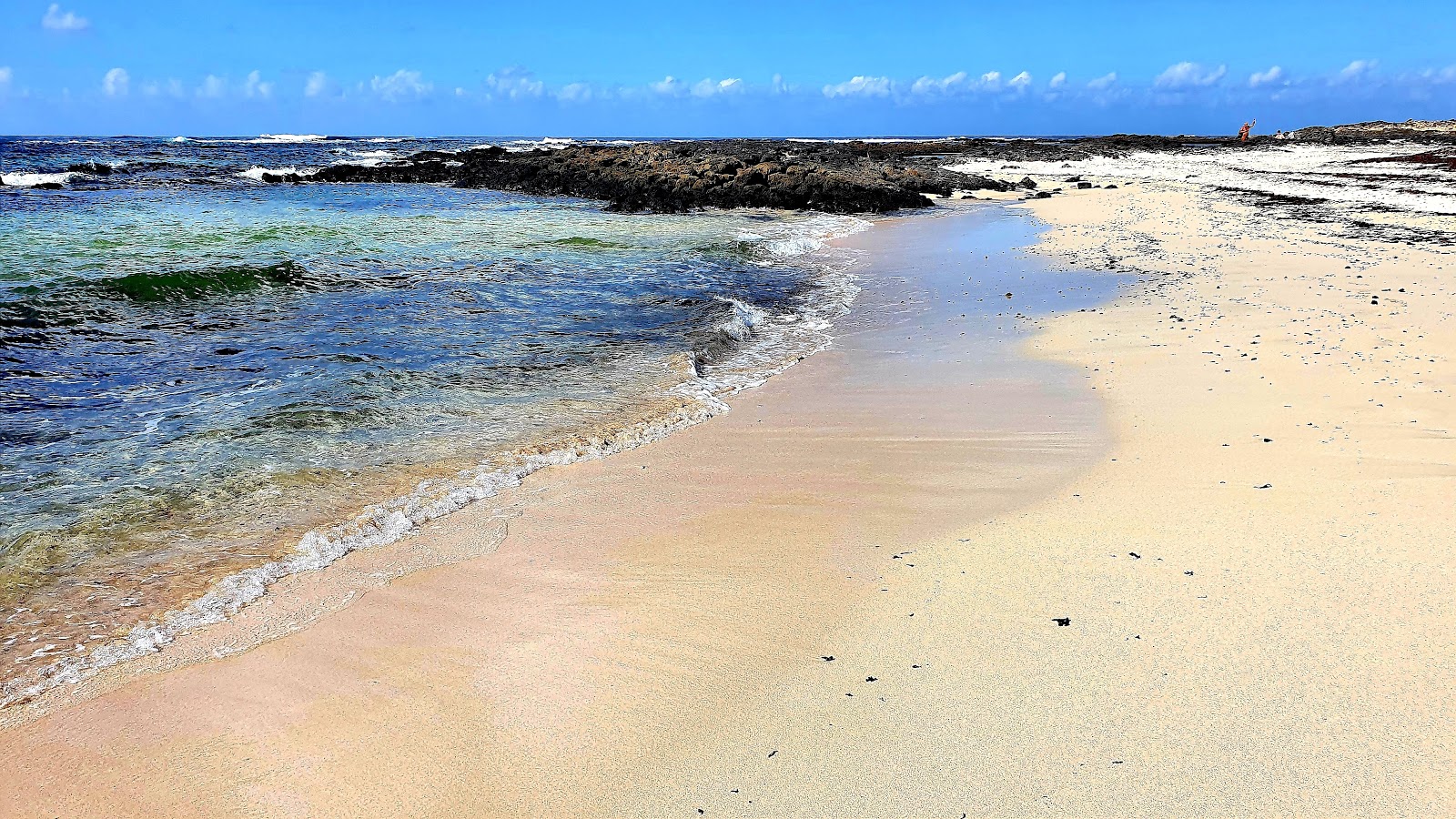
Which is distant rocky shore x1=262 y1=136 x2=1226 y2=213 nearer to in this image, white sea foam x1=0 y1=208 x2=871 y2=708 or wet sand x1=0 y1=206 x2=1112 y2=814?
white sea foam x1=0 y1=208 x2=871 y2=708

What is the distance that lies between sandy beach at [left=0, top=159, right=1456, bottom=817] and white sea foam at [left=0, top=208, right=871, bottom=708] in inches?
4.9

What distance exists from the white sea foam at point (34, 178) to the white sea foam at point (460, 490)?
31603mm

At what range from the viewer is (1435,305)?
813cm

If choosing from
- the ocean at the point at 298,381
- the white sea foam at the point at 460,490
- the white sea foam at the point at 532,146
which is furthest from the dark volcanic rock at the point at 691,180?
the white sea foam at the point at 532,146

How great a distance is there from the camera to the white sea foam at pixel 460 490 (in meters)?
3.20

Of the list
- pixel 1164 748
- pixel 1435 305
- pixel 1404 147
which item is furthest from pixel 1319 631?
pixel 1404 147

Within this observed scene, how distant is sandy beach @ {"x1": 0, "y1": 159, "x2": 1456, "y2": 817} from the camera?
94.8 inches

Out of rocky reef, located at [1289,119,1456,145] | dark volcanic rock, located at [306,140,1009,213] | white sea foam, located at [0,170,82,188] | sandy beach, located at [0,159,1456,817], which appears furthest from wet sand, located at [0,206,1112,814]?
rocky reef, located at [1289,119,1456,145]

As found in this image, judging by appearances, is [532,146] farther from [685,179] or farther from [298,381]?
[298,381]

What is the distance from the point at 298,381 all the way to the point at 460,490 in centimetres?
299

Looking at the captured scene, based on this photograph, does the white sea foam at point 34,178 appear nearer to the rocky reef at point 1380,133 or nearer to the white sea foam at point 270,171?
the white sea foam at point 270,171

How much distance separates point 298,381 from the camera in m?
6.89

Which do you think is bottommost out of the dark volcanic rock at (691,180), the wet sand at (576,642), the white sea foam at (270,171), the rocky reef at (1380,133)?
the wet sand at (576,642)

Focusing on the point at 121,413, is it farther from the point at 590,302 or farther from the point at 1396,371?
the point at 1396,371
